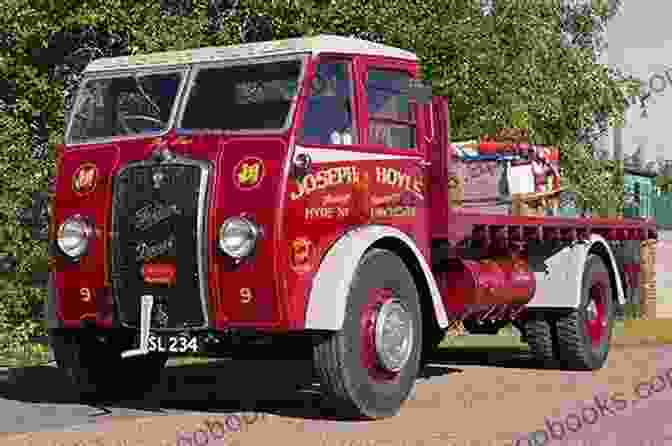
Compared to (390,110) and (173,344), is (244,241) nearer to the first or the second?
(173,344)

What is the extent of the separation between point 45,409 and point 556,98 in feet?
39.0

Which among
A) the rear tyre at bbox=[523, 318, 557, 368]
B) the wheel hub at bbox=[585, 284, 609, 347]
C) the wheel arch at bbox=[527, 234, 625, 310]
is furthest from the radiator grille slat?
the wheel hub at bbox=[585, 284, 609, 347]

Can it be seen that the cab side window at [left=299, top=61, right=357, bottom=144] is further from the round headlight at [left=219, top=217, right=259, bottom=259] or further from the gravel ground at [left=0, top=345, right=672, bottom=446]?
the gravel ground at [left=0, top=345, right=672, bottom=446]

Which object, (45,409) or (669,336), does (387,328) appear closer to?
(45,409)

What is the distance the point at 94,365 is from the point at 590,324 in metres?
5.70

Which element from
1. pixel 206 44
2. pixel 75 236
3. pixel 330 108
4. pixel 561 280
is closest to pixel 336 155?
pixel 330 108

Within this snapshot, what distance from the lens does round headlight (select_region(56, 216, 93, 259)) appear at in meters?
9.50

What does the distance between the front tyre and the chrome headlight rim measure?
80 centimetres

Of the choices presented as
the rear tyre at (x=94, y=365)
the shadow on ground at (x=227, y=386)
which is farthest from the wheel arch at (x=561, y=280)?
the rear tyre at (x=94, y=365)

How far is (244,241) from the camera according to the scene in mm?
8883

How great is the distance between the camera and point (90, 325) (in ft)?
31.8

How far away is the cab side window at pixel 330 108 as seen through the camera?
928 centimetres

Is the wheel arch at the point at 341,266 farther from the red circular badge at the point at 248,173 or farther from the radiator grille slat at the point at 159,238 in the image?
the radiator grille slat at the point at 159,238

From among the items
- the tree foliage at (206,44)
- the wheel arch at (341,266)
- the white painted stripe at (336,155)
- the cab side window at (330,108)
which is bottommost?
the wheel arch at (341,266)
